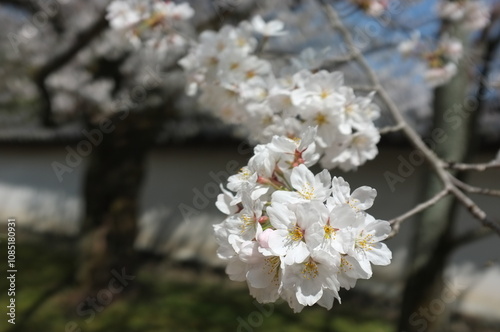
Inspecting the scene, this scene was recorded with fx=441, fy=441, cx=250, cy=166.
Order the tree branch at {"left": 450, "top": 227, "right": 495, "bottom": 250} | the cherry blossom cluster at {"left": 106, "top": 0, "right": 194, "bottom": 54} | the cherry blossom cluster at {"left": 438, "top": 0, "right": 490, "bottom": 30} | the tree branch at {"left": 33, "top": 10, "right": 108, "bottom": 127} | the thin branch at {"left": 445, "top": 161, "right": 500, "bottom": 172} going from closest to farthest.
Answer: the thin branch at {"left": 445, "top": 161, "right": 500, "bottom": 172}
the cherry blossom cluster at {"left": 106, "top": 0, "right": 194, "bottom": 54}
the tree branch at {"left": 450, "top": 227, "right": 495, "bottom": 250}
the cherry blossom cluster at {"left": 438, "top": 0, "right": 490, "bottom": 30}
the tree branch at {"left": 33, "top": 10, "right": 108, "bottom": 127}

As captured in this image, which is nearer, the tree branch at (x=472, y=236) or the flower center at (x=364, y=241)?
the flower center at (x=364, y=241)

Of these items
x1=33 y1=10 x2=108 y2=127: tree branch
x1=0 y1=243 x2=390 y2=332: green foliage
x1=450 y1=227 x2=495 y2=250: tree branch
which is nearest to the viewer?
x1=450 y1=227 x2=495 y2=250: tree branch

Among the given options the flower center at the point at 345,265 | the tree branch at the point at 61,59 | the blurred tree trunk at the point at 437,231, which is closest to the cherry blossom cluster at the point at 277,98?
the flower center at the point at 345,265

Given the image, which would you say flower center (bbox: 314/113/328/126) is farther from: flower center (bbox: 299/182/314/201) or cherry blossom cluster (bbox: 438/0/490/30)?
cherry blossom cluster (bbox: 438/0/490/30)

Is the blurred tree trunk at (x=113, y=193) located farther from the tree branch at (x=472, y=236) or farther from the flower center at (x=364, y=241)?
the flower center at (x=364, y=241)

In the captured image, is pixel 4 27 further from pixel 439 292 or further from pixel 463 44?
pixel 439 292

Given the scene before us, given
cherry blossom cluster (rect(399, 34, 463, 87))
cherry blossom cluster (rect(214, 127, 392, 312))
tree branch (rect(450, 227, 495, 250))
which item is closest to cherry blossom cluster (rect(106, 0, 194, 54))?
cherry blossom cluster (rect(214, 127, 392, 312))
